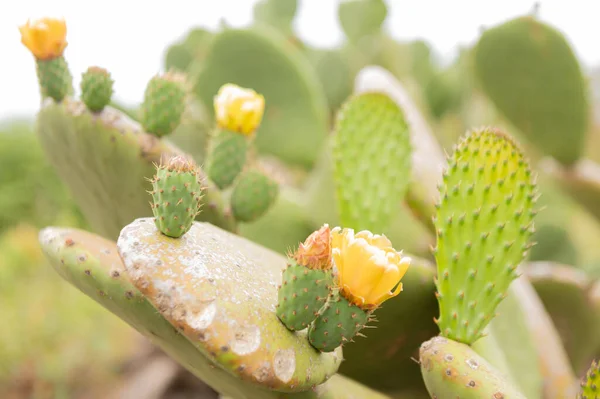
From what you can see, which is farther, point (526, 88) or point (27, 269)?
point (27, 269)

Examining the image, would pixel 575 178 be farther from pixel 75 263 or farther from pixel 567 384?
pixel 75 263

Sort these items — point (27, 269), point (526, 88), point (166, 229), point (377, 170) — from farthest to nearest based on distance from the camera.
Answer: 1. point (27, 269)
2. point (526, 88)
3. point (377, 170)
4. point (166, 229)

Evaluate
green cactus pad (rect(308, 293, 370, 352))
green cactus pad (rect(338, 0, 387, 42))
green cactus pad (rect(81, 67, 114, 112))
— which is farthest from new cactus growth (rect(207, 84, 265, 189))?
green cactus pad (rect(338, 0, 387, 42))

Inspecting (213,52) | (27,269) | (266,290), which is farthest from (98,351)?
(266,290)

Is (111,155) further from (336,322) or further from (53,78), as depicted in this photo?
(336,322)

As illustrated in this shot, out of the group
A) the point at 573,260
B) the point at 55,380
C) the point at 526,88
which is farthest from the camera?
the point at 55,380

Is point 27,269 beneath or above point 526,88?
beneath
